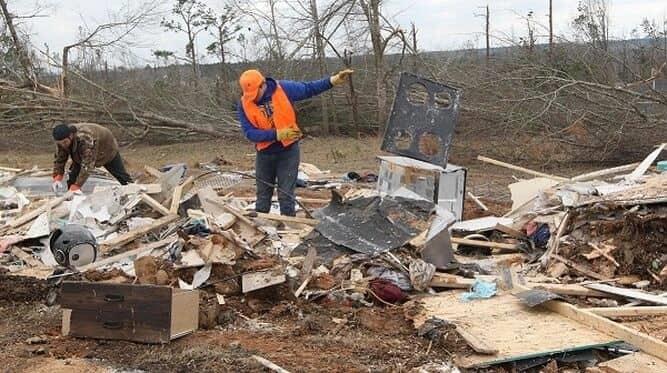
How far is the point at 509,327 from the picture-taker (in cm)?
465

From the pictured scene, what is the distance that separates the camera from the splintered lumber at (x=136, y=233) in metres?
6.91

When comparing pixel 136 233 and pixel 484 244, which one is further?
pixel 136 233

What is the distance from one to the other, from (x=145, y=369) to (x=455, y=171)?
4472mm

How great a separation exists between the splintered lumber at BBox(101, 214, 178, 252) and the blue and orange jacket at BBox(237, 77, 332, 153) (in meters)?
1.18

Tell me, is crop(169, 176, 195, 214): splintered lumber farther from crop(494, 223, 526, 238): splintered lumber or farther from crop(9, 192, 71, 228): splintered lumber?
crop(494, 223, 526, 238): splintered lumber

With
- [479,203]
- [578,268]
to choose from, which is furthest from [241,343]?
[479,203]

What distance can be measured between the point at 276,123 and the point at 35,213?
9.35 ft

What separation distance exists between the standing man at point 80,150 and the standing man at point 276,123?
2.04 m

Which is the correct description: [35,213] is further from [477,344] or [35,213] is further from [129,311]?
[477,344]

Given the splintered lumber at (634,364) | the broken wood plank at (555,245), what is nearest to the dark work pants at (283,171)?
the broken wood plank at (555,245)

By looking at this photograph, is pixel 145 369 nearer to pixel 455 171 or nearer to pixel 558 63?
pixel 455 171

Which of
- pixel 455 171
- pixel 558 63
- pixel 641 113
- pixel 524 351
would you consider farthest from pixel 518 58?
pixel 524 351

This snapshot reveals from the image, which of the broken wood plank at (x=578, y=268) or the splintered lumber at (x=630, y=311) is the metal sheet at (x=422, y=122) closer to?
the broken wood plank at (x=578, y=268)

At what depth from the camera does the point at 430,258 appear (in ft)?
19.5
